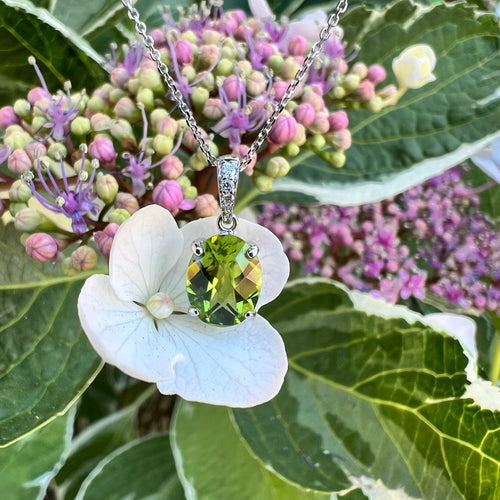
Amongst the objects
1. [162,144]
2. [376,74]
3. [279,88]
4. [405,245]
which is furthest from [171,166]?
[405,245]

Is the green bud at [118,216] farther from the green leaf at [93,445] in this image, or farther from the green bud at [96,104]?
the green leaf at [93,445]

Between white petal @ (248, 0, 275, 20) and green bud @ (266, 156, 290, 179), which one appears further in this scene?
white petal @ (248, 0, 275, 20)

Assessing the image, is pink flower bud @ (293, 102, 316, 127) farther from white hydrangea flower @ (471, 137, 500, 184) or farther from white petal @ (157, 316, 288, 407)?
white hydrangea flower @ (471, 137, 500, 184)

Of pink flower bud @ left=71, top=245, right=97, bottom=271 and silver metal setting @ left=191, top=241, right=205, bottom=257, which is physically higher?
silver metal setting @ left=191, top=241, right=205, bottom=257

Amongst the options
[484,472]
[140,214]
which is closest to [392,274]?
[484,472]

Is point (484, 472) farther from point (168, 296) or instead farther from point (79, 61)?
point (79, 61)

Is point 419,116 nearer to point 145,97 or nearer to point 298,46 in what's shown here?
point 298,46

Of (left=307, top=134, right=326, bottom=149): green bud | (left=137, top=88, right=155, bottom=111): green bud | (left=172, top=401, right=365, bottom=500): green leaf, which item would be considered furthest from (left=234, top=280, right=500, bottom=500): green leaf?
(left=137, top=88, right=155, bottom=111): green bud
